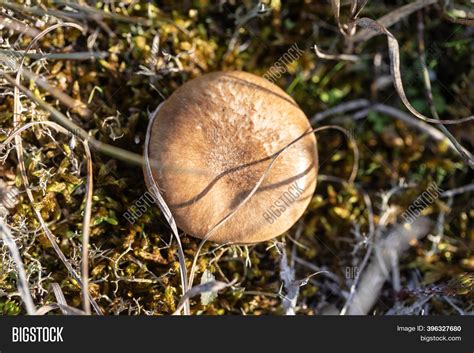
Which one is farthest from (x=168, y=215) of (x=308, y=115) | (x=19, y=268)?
(x=308, y=115)

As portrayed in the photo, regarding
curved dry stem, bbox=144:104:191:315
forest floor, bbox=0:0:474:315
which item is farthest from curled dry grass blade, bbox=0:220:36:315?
curved dry stem, bbox=144:104:191:315

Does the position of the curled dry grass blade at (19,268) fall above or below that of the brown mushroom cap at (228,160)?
below

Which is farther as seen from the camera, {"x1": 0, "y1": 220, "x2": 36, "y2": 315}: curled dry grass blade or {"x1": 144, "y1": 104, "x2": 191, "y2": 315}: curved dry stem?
{"x1": 144, "y1": 104, "x2": 191, "y2": 315}: curved dry stem

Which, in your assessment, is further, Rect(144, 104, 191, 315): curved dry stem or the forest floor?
the forest floor

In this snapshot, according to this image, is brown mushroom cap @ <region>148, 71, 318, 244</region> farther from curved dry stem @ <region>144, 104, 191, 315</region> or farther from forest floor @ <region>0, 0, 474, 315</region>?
forest floor @ <region>0, 0, 474, 315</region>

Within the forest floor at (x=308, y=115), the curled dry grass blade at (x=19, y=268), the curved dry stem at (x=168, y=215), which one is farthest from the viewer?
the forest floor at (x=308, y=115)

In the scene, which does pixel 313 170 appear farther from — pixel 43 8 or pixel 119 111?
pixel 43 8

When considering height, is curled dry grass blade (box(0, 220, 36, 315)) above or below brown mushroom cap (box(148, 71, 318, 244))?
below

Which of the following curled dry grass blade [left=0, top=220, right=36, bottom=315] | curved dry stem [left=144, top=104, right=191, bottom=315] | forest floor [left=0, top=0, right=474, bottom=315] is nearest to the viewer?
curled dry grass blade [left=0, top=220, right=36, bottom=315]

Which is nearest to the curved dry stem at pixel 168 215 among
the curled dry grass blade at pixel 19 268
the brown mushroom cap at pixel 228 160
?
the brown mushroom cap at pixel 228 160

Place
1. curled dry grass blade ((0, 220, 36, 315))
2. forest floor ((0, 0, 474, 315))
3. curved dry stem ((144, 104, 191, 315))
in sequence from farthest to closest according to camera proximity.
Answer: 1. forest floor ((0, 0, 474, 315))
2. curved dry stem ((144, 104, 191, 315))
3. curled dry grass blade ((0, 220, 36, 315))

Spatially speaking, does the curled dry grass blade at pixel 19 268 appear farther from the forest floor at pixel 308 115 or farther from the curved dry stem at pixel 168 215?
the curved dry stem at pixel 168 215
